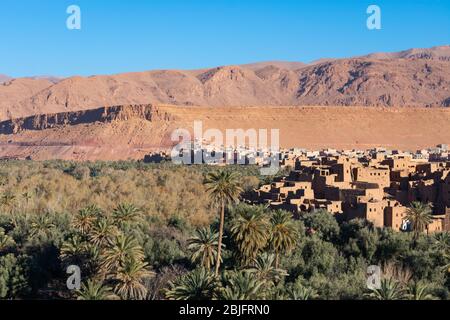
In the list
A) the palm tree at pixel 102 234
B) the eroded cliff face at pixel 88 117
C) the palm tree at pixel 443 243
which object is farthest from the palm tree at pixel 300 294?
the eroded cliff face at pixel 88 117

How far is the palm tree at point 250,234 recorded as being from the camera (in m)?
25.1

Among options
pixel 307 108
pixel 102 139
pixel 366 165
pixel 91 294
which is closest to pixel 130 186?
pixel 366 165

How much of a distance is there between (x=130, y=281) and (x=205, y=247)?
435 centimetres

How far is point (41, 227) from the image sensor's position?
110 feet

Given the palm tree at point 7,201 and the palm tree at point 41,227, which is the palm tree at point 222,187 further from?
the palm tree at point 7,201

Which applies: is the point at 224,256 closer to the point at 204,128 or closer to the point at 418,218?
the point at 418,218

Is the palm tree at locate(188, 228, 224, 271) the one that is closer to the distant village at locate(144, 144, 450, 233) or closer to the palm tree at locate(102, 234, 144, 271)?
the palm tree at locate(102, 234, 144, 271)

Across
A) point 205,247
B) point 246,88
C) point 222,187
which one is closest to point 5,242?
point 205,247

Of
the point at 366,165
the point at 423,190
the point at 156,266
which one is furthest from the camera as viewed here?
the point at 366,165

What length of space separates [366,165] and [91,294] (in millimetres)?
29521

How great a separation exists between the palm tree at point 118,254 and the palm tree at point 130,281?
2.27 feet

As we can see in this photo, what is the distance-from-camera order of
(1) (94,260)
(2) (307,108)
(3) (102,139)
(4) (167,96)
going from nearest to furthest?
1. (1) (94,260)
2. (3) (102,139)
3. (2) (307,108)
4. (4) (167,96)

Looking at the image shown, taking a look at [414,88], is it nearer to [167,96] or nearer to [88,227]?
[167,96]
